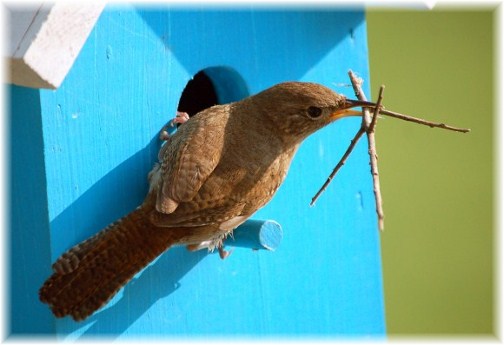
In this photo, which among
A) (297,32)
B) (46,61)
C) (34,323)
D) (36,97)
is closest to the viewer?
(46,61)

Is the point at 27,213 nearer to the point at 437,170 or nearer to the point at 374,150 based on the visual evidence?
the point at 374,150

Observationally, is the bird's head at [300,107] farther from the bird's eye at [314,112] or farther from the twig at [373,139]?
the twig at [373,139]

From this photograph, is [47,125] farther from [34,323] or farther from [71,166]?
[34,323]

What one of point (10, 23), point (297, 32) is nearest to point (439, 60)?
point (297, 32)

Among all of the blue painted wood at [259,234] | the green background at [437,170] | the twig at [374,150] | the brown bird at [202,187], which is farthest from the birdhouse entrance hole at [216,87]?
the green background at [437,170]

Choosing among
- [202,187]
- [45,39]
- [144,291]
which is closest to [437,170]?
[144,291]

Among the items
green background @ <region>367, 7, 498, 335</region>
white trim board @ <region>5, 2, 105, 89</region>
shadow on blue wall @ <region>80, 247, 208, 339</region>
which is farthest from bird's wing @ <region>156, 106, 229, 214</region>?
green background @ <region>367, 7, 498, 335</region>

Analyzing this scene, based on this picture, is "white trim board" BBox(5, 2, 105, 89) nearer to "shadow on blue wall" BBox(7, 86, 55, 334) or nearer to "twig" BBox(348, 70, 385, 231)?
"shadow on blue wall" BBox(7, 86, 55, 334)
